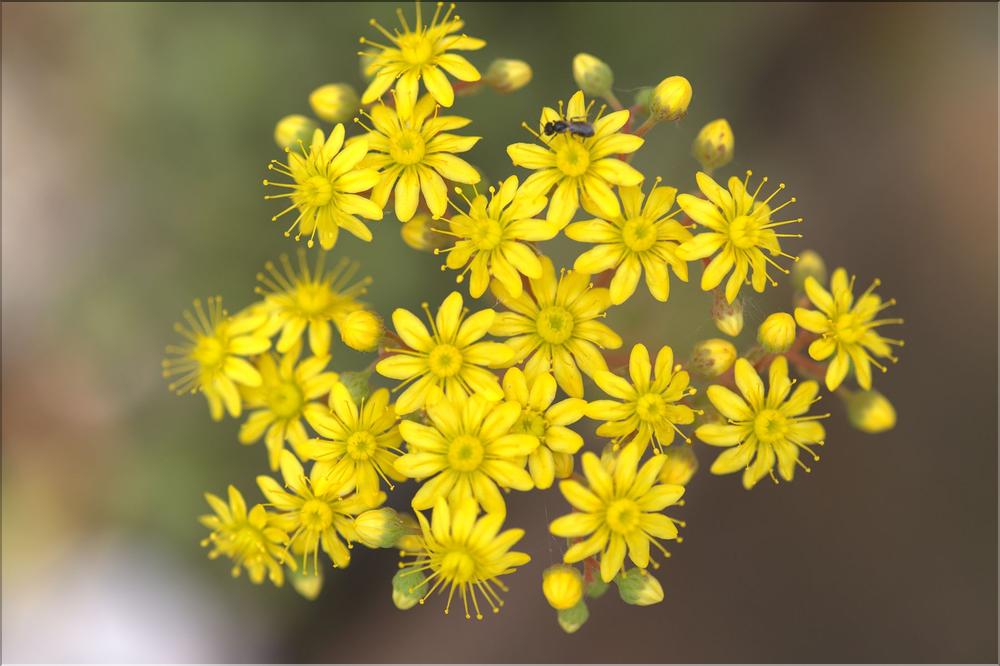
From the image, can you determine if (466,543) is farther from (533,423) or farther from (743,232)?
(743,232)

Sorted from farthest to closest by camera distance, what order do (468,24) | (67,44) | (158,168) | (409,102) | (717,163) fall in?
(67,44), (158,168), (468,24), (717,163), (409,102)

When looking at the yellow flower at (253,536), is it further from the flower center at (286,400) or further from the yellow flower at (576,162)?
the yellow flower at (576,162)

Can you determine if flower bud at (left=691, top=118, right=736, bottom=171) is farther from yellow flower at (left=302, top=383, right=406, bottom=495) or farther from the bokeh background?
yellow flower at (left=302, top=383, right=406, bottom=495)

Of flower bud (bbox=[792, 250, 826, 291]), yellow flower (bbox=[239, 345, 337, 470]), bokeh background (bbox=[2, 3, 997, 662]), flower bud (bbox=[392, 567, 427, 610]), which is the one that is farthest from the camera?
bokeh background (bbox=[2, 3, 997, 662])

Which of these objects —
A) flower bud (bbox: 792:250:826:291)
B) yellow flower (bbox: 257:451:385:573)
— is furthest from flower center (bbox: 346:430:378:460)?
flower bud (bbox: 792:250:826:291)

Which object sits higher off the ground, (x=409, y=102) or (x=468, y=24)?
(x=468, y=24)

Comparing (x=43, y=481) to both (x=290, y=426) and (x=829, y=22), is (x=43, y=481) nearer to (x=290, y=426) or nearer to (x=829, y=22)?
(x=290, y=426)

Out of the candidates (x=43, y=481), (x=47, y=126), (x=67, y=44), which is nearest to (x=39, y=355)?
(x=43, y=481)

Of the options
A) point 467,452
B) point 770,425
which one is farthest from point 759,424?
point 467,452
